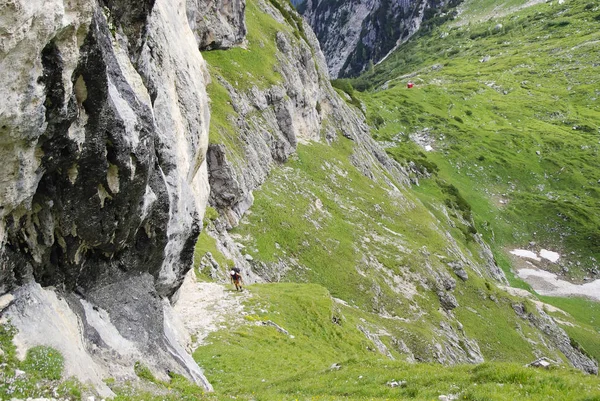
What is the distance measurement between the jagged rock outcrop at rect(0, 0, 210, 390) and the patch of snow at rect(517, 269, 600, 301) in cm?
10705

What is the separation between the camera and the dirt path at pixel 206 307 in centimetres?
2948

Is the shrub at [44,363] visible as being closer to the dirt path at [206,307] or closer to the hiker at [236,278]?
the dirt path at [206,307]

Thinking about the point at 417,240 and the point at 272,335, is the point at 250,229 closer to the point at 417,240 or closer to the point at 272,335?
the point at 272,335

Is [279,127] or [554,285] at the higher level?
[279,127]

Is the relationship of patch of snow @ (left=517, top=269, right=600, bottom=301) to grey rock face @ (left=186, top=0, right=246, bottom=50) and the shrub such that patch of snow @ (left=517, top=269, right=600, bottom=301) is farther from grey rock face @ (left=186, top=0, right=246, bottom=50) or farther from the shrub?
the shrub

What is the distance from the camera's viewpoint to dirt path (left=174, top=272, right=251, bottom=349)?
29484mm

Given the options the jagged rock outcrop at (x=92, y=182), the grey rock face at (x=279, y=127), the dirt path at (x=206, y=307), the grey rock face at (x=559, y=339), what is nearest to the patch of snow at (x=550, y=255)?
the grey rock face at (x=279, y=127)

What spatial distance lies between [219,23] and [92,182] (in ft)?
208

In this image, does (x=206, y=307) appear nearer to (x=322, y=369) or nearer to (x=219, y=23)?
(x=322, y=369)

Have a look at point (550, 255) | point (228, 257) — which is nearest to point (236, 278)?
point (228, 257)

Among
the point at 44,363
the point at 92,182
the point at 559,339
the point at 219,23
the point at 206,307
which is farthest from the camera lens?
the point at 559,339

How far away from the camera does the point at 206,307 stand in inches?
1286

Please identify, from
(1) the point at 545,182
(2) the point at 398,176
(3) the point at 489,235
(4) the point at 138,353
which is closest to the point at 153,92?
(4) the point at 138,353

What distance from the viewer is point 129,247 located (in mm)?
19750
